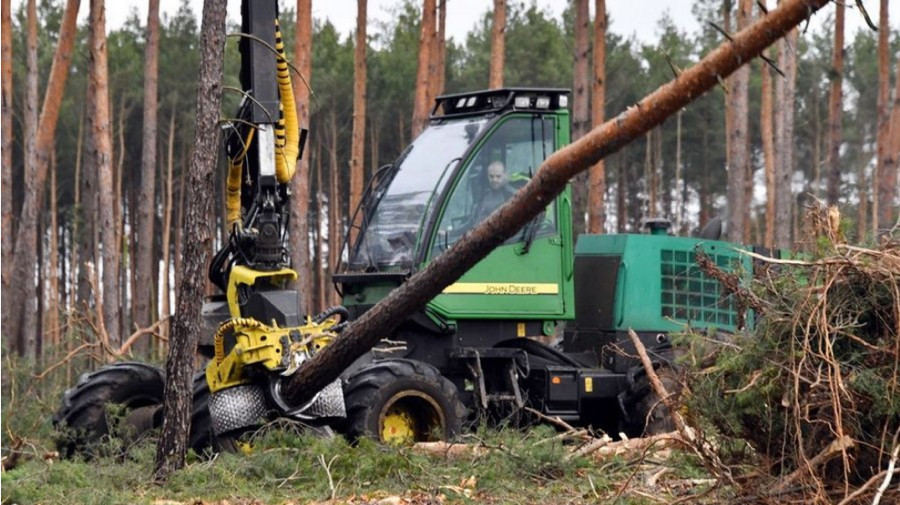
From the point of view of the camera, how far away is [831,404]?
21.3ft

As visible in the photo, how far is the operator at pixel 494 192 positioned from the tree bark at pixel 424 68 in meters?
11.9

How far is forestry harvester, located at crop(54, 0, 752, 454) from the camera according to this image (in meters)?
9.71

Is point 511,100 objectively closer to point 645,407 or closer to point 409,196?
point 409,196

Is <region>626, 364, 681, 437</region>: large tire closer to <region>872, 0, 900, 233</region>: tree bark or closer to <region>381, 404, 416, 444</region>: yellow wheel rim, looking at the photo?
<region>381, 404, 416, 444</region>: yellow wheel rim

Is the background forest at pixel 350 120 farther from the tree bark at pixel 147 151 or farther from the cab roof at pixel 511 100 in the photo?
the cab roof at pixel 511 100

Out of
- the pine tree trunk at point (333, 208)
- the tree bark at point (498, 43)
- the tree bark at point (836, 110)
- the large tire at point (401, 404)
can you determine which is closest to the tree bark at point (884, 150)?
the tree bark at point (836, 110)

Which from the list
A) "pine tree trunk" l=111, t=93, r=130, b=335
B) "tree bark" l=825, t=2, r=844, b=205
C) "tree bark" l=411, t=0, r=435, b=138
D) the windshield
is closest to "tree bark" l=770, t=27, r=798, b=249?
"tree bark" l=825, t=2, r=844, b=205

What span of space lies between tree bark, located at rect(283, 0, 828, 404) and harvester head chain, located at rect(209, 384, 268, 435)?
0.24 meters

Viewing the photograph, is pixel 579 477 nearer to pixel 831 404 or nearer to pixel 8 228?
pixel 831 404

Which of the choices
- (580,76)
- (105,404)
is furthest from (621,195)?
(105,404)

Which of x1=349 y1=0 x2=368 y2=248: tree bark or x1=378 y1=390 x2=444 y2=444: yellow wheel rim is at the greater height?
x1=349 y1=0 x2=368 y2=248: tree bark

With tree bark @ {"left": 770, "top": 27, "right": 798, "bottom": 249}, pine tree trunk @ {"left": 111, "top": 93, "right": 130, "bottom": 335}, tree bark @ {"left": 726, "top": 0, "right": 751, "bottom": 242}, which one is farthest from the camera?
pine tree trunk @ {"left": 111, "top": 93, "right": 130, "bottom": 335}

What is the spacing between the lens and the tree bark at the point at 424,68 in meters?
23.2

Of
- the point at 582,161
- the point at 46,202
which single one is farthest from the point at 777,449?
the point at 46,202
